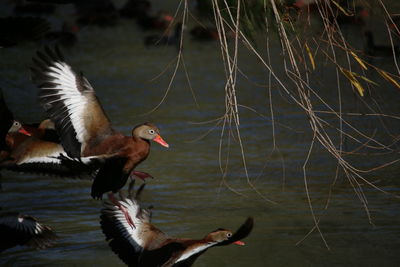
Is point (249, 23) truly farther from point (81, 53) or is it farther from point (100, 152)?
point (81, 53)

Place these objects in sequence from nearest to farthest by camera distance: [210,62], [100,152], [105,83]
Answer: [100,152]
[105,83]
[210,62]

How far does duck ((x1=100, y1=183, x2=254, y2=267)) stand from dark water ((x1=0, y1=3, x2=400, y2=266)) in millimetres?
235

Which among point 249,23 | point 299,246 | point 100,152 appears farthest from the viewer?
point 299,246

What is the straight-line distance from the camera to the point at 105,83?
9242 millimetres

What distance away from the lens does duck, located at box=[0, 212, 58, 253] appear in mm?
4652

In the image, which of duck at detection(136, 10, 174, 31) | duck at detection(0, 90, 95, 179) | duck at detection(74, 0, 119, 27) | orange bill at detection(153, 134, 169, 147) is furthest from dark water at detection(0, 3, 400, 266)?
duck at detection(74, 0, 119, 27)

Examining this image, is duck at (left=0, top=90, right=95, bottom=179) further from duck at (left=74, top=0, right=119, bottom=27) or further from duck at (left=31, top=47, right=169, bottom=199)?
duck at (left=74, top=0, right=119, bottom=27)

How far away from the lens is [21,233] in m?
4.69

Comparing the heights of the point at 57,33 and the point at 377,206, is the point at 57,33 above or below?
below

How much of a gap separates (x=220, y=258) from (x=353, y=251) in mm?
669

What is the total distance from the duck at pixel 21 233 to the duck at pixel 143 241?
53 cm

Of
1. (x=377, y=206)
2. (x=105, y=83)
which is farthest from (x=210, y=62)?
(x=377, y=206)

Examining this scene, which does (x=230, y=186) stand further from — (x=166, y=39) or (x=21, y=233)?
(x=166, y=39)

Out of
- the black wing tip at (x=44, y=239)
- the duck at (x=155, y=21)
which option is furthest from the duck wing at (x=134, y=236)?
the duck at (x=155, y=21)
